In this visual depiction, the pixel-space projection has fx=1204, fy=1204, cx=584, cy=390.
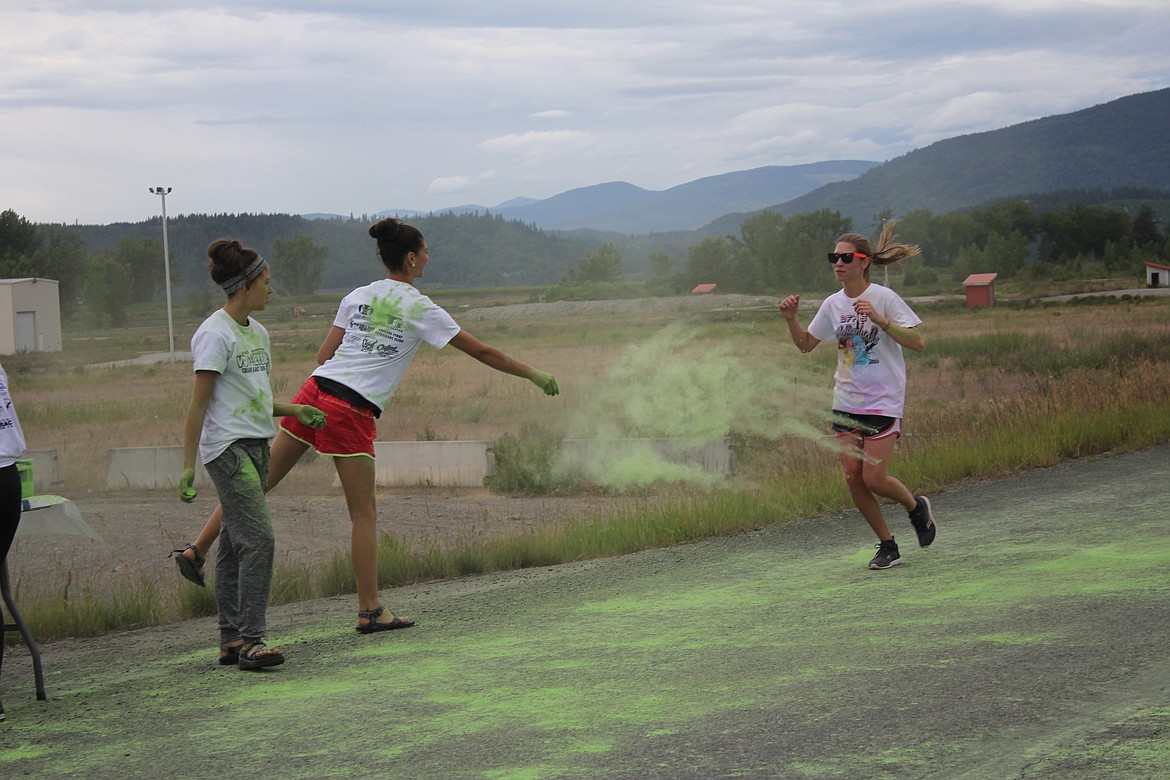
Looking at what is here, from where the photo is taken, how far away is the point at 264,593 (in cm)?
575

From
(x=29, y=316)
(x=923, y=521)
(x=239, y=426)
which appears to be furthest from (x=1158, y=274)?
(x=239, y=426)

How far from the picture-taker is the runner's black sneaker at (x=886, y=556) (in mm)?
7230

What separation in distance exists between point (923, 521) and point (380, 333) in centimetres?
356

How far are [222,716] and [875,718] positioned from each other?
2.61 m

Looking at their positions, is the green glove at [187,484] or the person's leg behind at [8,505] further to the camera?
the green glove at [187,484]

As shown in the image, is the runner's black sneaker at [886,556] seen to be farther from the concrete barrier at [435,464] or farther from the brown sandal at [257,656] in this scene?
the concrete barrier at [435,464]

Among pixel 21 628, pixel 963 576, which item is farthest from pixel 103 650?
pixel 963 576

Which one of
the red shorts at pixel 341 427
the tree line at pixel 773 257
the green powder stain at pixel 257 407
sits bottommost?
the red shorts at pixel 341 427

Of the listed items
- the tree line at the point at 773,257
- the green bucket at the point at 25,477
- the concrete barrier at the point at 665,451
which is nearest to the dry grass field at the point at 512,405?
the concrete barrier at the point at 665,451

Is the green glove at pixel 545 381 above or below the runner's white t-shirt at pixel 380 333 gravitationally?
below

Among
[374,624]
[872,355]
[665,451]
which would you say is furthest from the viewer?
[665,451]

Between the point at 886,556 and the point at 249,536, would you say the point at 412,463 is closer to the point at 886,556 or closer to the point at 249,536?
the point at 886,556

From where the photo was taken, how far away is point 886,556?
724 centimetres

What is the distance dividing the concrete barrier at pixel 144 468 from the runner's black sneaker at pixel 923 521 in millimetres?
11886
